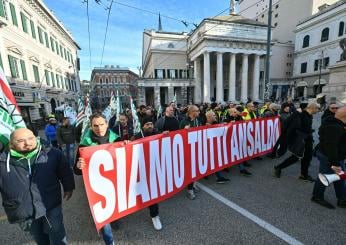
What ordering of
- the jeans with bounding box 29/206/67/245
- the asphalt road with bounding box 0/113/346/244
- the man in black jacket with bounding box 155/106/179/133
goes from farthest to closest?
the man in black jacket with bounding box 155/106/179/133
the asphalt road with bounding box 0/113/346/244
the jeans with bounding box 29/206/67/245

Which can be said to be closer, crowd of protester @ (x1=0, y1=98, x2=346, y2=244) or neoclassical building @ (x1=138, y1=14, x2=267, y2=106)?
crowd of protester @ (x1=0, y1=98, x2=346, y2=244)

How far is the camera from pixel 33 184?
6.05 ft

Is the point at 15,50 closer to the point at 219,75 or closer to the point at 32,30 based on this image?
the point at 32,30

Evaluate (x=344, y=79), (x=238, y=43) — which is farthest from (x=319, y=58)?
(x=344, y=79)

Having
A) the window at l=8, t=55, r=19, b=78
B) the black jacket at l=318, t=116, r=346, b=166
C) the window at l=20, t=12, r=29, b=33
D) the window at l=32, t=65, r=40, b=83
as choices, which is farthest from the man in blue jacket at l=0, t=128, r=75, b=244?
the window at l=20, t=12, r=29, b=33

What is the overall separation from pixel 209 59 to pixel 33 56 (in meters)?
27.1

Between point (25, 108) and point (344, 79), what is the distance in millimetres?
25795

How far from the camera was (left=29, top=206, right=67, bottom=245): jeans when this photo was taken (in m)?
2.01

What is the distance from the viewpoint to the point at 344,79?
10312mm

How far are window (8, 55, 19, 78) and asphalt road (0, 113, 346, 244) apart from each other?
17.1m

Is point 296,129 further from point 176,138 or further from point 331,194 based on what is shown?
point 176,138

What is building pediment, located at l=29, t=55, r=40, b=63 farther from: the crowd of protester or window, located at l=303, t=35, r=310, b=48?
window, located at l=303, t=35, r=310, b=48

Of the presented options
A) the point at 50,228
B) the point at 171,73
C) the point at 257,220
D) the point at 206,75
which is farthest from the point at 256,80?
the point at 50,228

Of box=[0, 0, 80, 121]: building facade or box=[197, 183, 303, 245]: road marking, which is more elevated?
box=[0, 0, 80, 121]: building facade
